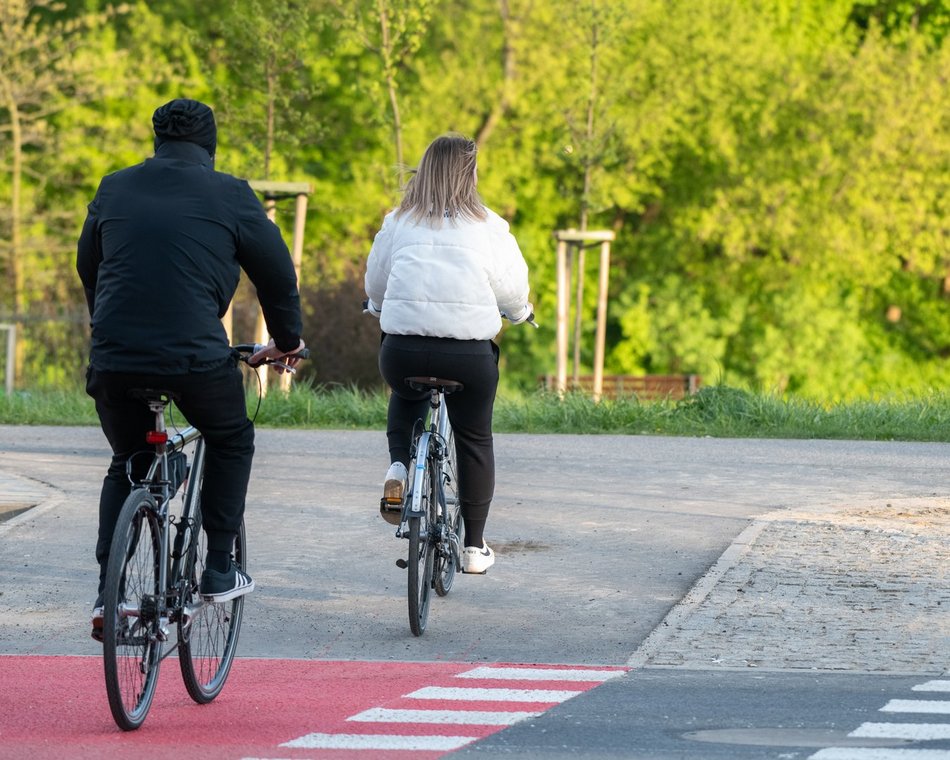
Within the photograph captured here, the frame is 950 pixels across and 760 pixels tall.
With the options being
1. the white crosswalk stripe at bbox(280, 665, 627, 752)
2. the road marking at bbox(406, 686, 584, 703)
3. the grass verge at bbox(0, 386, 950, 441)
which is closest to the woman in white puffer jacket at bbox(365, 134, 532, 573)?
the white crosswalk stripe at bbox(280, 665, 627, 752)

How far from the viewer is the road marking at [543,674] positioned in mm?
6035

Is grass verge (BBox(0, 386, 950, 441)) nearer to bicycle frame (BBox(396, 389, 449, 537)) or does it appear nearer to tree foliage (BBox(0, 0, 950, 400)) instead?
bicycle frame (BBox(396, 389, 449, 537))

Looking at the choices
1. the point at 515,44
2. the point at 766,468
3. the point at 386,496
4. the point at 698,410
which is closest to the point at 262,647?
the point at 386,496

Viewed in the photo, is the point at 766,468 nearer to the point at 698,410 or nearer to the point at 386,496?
the point at 698,410

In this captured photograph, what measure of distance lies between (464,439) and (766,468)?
530 cm

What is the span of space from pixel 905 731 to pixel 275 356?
213 centimetres

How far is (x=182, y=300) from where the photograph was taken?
528 centimetres

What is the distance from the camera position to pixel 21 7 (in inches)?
1148

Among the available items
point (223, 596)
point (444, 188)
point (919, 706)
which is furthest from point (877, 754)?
point (444, 188)

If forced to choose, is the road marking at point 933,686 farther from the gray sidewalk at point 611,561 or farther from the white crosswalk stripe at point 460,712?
the white crosswalk stripe at point 460,712

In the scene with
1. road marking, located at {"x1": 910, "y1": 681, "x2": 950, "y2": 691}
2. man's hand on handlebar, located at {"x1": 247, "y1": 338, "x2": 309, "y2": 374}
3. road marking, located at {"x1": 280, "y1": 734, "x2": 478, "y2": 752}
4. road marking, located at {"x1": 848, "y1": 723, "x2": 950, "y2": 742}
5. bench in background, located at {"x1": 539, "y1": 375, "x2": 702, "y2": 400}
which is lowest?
bench in background, located at {"x1": 539, "y1": 375, "x2": 702, "y2": 400}

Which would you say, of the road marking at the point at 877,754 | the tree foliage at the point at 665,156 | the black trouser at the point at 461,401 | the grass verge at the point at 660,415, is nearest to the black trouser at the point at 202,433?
the black trouser at the point at 461,401

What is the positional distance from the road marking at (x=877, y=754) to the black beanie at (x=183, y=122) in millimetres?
2473

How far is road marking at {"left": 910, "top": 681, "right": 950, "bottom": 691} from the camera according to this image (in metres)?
5.78
